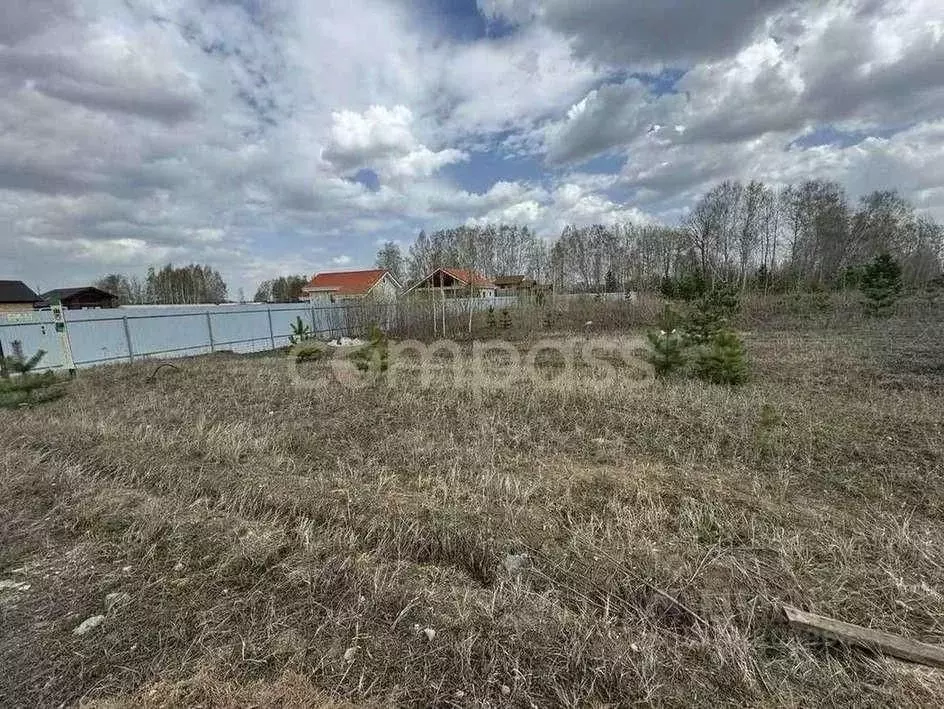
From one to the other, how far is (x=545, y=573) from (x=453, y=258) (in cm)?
2872

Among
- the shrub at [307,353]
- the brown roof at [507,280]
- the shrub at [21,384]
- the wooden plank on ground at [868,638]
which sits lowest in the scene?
the wooden plank on ground at [868,638]

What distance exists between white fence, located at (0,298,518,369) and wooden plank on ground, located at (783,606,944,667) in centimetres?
1280

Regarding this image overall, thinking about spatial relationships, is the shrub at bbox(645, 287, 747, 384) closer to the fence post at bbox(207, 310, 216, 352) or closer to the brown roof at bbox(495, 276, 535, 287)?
the fence post at bbox(207, 310, 216, 352)

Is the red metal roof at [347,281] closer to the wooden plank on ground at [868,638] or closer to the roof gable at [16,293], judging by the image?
the roof gable at [16,293]

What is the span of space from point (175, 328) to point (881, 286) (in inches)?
965

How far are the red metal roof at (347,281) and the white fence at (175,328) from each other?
26.1 meters

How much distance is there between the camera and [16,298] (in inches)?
1243

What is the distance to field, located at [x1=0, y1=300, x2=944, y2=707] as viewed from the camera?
1.70m

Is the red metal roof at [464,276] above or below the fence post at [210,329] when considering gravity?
above

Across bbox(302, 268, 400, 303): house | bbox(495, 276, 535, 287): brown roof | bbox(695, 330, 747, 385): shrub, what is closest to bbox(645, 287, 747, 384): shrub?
bbox(695, 330, 747, 385): shrub

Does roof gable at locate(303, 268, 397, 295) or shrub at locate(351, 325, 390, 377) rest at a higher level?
roof gable at locate(303, 268, 397, 295)

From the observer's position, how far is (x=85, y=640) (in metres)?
1.88

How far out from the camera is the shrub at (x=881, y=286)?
16.0 meters

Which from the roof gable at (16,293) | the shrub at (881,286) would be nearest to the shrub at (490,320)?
the shrub at (881,286)
